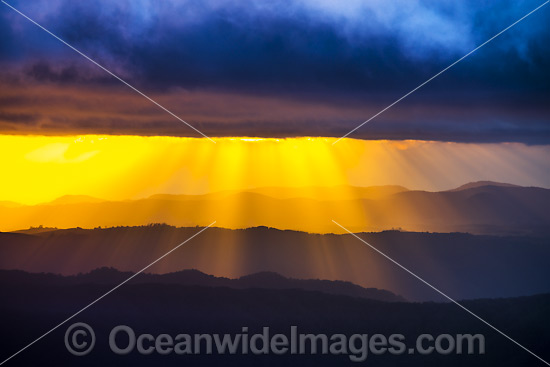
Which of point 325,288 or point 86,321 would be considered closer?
point 86,321

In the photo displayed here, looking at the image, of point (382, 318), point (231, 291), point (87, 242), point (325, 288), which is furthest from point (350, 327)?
point (87, 242)

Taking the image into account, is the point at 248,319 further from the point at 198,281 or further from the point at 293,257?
the point at 293,257

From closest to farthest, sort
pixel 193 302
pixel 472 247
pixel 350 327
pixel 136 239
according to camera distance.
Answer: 1. pixel 350 327
2. pixel 193 302
3. pixel 136 239
4. pixel 472 247

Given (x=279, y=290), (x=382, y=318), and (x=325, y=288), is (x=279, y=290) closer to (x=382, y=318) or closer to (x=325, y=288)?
(x=325, y=288)
